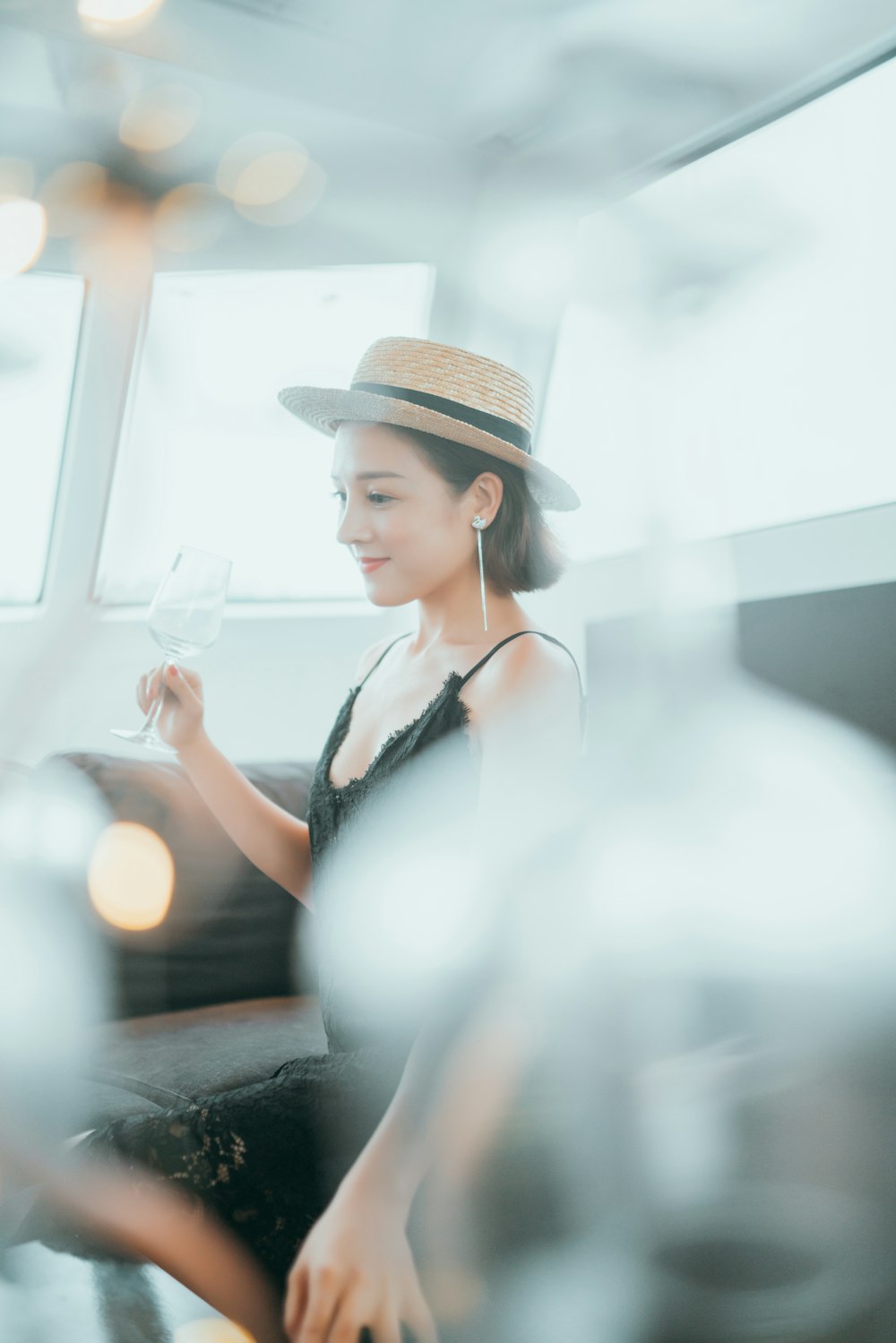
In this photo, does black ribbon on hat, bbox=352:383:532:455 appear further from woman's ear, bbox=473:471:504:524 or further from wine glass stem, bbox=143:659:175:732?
wine glass stem, bbox=143:659:175:732

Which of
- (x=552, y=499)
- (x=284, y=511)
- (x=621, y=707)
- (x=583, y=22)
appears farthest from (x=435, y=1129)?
(x=583, y=22)

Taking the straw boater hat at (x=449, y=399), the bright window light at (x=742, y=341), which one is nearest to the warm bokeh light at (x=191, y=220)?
the bright window light at (x=742, y=341)

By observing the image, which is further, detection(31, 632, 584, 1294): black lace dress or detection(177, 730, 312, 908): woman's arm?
detection(177, 730, 312, 908): woman's arm

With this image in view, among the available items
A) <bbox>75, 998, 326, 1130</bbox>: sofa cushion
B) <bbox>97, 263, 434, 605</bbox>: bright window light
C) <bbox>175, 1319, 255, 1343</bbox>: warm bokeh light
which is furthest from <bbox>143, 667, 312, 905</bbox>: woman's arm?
<bbox>97, 263, 434, 605</bbox>: bright window light

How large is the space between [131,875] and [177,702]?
351 mm

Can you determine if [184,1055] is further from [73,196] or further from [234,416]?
[73,196]

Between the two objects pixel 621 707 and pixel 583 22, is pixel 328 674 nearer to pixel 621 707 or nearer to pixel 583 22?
pixel 621 707

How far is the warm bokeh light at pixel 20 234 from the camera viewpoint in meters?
1.09

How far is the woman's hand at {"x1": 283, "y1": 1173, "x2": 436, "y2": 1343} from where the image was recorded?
1.24 feet

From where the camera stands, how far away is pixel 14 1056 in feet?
1.77

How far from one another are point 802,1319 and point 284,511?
0.99 metres

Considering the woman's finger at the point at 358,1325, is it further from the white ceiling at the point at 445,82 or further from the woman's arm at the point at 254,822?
the white ceiling at the point at 445,82

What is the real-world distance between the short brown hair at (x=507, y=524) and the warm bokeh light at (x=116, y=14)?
1.68ft

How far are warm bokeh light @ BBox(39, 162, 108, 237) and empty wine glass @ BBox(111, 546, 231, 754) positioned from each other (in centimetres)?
75
